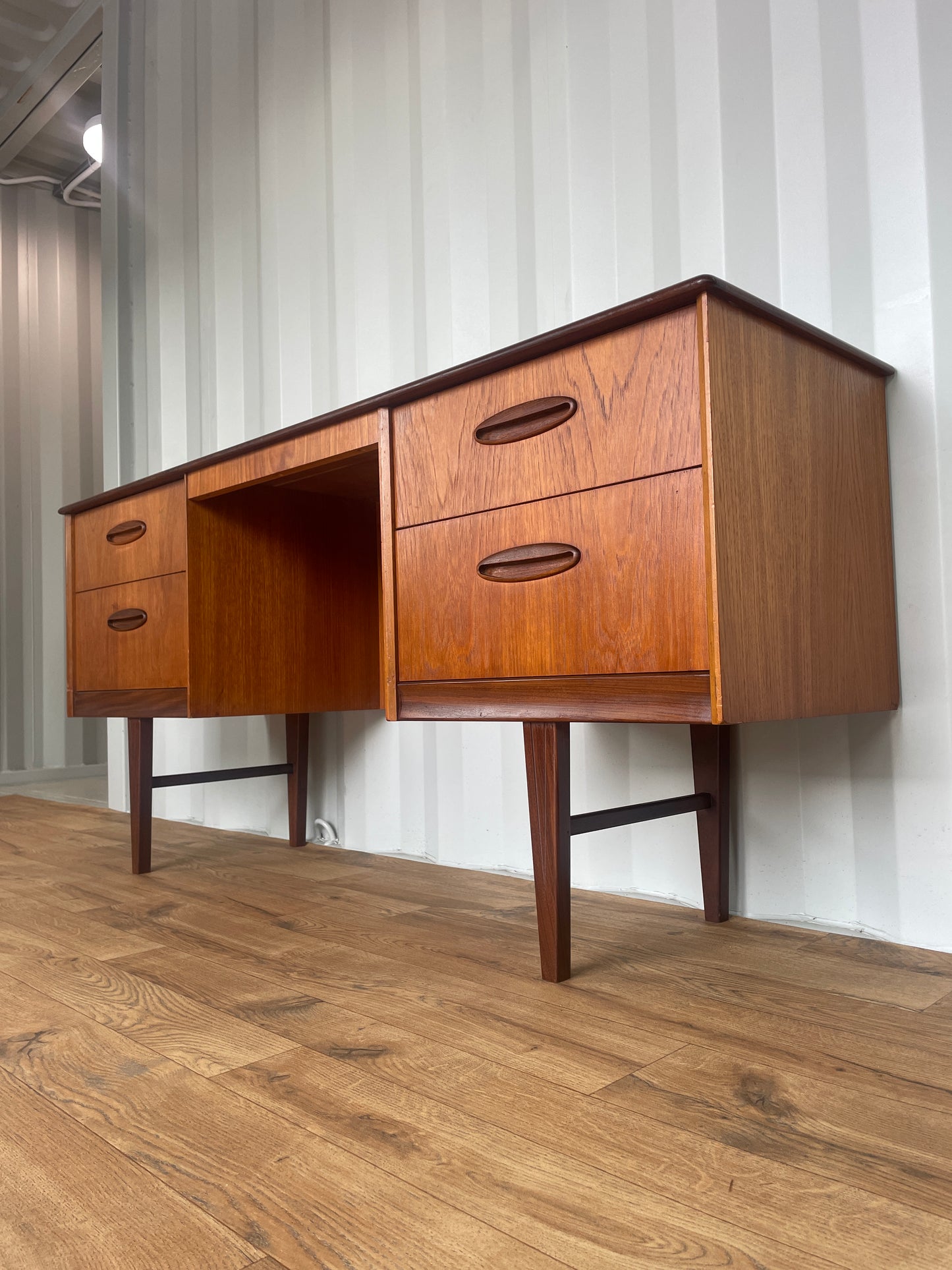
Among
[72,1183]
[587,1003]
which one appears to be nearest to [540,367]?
[587,1003]

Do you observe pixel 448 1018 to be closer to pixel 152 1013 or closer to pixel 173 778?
pixel 152 1013

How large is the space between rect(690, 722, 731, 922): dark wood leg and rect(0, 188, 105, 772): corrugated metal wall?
318 cm

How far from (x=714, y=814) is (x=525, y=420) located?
0.58m

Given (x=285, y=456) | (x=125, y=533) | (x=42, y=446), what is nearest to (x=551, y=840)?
(x=285, y=456)

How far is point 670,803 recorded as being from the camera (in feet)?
3.79

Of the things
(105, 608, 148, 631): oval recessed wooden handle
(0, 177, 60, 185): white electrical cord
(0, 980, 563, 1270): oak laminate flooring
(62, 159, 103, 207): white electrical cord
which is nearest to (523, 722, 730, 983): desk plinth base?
(0, 980, 563, 1270): oak laminate flooring

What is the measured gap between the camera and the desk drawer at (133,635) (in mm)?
1590

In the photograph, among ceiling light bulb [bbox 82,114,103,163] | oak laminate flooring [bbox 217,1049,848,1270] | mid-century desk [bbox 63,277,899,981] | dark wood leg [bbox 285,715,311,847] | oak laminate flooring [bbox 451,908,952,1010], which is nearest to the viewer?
oak laminate flooring [bbox 217,1049,848,1270]

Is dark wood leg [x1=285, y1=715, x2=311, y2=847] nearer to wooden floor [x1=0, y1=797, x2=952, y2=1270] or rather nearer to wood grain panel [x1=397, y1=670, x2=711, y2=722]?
wooden floor [x1=0, y1=797, x2=952, y2=1270]

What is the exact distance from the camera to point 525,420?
102cm

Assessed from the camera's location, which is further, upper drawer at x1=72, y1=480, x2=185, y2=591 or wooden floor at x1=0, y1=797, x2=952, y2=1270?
upper drawer at x1=72, y1=480, x2=185, y2=591

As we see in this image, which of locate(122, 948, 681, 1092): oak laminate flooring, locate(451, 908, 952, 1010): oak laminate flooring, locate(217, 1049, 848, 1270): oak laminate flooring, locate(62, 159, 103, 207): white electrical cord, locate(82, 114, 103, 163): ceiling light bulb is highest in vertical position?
locate(62, 159, 103, 207): white electrical cord

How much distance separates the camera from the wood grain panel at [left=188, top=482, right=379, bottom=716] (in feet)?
5.21

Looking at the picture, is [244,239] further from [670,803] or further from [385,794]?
[670,803]
